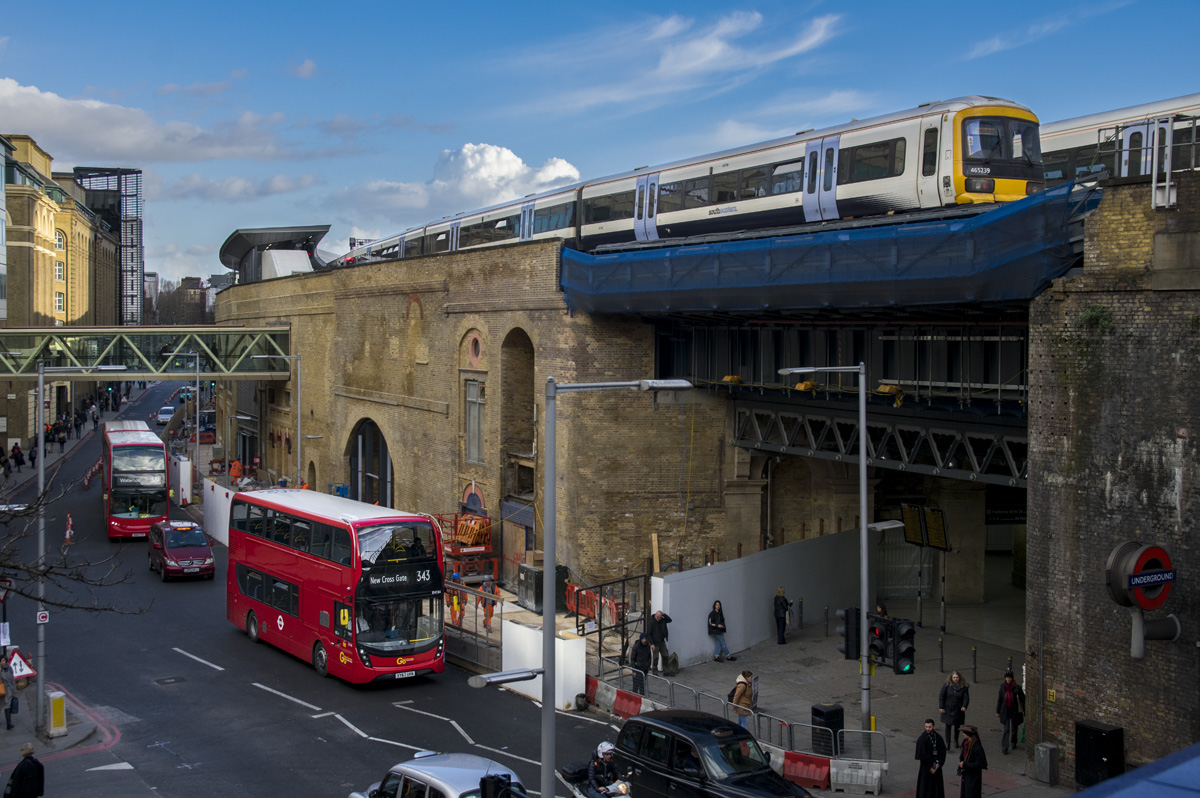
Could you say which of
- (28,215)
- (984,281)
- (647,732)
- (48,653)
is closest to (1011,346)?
(984,281)

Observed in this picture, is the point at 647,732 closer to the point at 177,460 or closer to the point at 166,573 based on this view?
the point at 166,573

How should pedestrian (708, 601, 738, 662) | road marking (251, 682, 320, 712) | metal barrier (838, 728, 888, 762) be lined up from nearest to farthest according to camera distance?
metal barrier (838, 728, 888, 762) < road marking (251, 682, 320, 712) < pedestrian (708, 601, 738, 662)

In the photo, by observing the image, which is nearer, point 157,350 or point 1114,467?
point 1114,467

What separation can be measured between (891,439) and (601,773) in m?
13.8

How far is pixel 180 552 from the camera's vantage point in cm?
3428

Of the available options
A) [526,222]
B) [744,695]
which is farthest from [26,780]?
[526,222]

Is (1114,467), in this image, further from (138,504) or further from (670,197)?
(138,504)

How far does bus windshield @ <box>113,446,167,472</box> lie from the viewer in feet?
138

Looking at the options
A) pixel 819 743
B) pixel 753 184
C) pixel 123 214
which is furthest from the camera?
pixel 123 214

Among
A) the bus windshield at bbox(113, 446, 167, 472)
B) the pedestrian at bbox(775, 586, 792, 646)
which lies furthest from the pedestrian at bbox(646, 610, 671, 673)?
the bus windshield at bbox(113, 446, 167, 472)

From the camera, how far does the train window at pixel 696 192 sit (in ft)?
87.6

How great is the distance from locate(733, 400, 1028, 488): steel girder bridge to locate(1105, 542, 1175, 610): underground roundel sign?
11.9ft

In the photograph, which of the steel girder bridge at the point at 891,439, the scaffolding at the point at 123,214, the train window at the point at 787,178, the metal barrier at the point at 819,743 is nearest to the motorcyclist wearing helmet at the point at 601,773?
the metal barrier at the point at 819,743

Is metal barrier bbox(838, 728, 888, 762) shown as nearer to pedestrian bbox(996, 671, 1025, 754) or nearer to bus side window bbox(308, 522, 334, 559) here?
pedestrian bbox(996, 671, 1025, 754)
